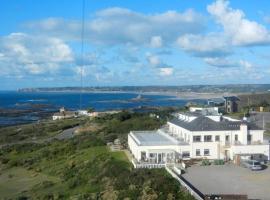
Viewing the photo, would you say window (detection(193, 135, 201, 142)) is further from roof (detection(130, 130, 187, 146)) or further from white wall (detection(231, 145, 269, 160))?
white wall (detection(231, 145, 269, 160))

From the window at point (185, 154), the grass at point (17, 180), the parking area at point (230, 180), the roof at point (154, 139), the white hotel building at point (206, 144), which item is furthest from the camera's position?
the roof at point (154, 139)

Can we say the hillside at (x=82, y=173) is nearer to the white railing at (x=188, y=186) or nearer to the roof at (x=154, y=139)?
the white railing at (x=188, y=186)

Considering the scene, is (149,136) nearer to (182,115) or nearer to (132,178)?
(182,115)

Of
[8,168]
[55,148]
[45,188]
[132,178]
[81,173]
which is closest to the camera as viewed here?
[132,178]

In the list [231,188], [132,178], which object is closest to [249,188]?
[231,188]

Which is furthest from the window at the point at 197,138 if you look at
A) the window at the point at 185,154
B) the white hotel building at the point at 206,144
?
the window at the point at 185,154

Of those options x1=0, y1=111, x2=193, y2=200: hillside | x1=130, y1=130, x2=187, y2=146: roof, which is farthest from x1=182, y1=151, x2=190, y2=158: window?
x1=0, y1=111, x2=193, y2=200: hillside
